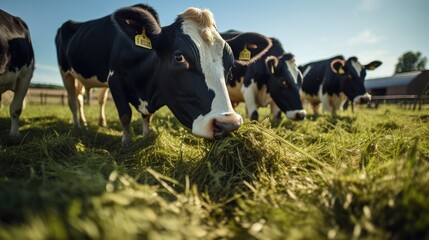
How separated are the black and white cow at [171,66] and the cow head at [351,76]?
Result: 6.26 meters

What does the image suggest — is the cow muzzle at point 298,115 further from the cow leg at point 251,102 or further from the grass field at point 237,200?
the grass field at point 237,200

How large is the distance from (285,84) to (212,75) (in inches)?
145

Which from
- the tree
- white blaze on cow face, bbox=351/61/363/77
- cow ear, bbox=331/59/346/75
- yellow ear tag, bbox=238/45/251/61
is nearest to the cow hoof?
yellow ear tag, bbox=238/45/251/61

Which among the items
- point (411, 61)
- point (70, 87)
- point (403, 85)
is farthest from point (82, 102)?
point (411, 61)

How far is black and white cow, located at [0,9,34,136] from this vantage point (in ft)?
12.4

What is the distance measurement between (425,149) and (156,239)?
8.98 ft

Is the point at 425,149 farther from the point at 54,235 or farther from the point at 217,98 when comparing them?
the point at 54,235

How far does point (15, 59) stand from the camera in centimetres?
399

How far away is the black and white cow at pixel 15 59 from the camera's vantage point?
12.4 ft

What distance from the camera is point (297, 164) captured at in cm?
216

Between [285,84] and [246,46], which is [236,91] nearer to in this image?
[285,84]

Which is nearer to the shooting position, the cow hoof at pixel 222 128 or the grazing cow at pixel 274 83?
the cow hoof at pixel 222 128

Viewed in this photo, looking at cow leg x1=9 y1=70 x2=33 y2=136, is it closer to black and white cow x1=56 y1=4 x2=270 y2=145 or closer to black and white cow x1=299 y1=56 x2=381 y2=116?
black and white cow x1=56 y1=4 x2=270 y2=145

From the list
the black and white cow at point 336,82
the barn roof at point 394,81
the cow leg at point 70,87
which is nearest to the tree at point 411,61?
the barn roof at point 394,81
